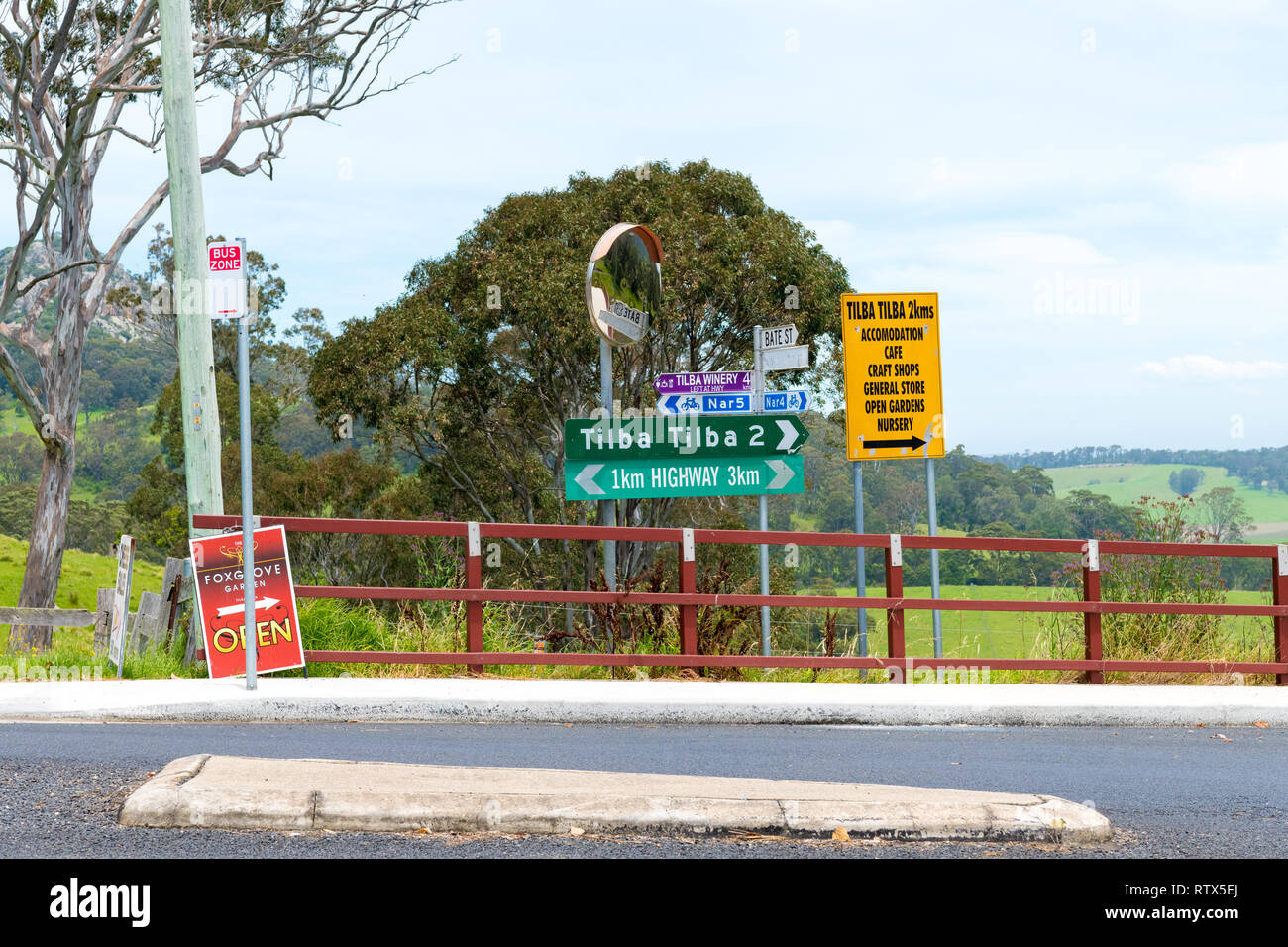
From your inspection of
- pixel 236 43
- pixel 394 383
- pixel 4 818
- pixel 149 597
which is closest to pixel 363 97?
pixel 236 43

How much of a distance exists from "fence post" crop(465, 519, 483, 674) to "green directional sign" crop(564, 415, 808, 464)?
1.88 meters

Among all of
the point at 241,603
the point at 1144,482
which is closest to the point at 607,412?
the point at 241,603

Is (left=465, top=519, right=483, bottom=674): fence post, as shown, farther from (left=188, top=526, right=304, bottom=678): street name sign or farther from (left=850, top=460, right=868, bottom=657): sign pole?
(left=850, top=460, right=868, bottom=657): sign pole

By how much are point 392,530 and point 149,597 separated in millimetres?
2478

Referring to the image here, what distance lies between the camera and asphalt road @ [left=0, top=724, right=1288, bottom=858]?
5.22 meters

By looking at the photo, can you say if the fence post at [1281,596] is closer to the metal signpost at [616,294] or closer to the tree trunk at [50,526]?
the metal signpost at [616,294]

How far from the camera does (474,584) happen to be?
1059 cm

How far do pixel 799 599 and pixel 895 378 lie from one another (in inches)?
203

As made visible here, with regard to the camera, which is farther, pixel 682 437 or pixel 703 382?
pixel 703 382

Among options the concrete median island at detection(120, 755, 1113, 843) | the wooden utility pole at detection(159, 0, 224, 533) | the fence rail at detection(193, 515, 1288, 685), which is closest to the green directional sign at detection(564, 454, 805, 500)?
the fence rail at detection(193, 515, 1288, 685)

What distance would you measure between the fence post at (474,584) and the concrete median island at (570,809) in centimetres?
467

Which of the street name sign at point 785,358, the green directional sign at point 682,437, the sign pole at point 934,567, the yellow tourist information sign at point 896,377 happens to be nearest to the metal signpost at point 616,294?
the green directional sign at point 682,437

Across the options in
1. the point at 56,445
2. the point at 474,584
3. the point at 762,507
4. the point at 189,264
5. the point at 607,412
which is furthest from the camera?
the point at 56,445

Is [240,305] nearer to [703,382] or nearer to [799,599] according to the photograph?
[799,599]
